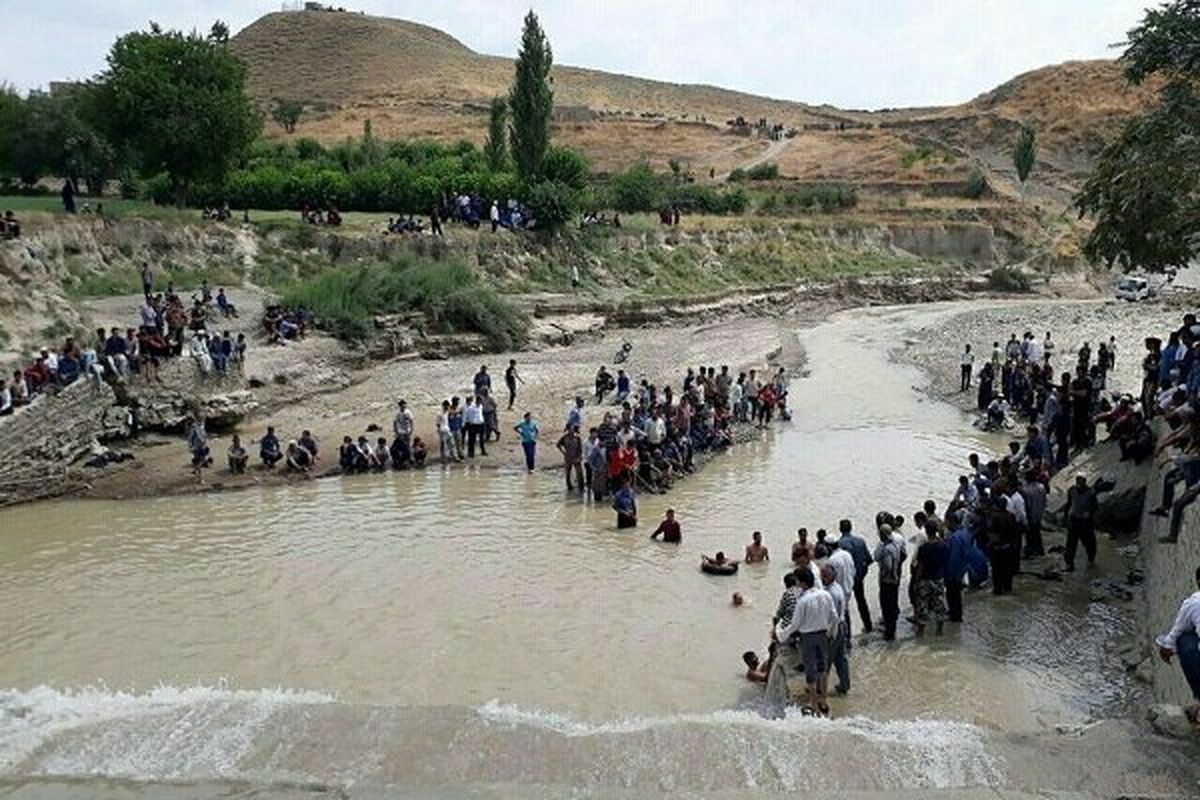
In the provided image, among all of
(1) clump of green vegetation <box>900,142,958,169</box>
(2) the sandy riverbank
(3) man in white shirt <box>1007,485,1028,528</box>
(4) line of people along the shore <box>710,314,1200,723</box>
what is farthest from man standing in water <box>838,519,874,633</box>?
(1) clump of green vegetation <box>900,142,958,169</box>

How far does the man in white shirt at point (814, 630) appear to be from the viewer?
9.82 metres

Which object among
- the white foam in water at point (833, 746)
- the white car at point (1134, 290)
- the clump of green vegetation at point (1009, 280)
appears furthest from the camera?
the clump of green vegetation at point (1009, 280)

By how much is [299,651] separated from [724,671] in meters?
4.96

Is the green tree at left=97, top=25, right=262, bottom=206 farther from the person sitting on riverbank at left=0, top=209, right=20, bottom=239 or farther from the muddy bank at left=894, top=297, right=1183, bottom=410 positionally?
the muddy bank at left=894, top=297, right=1183, bottom=410

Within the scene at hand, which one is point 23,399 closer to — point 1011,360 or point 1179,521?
point 1179,521

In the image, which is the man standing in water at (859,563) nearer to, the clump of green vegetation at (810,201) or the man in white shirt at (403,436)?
the man in white shirt at (403,436)

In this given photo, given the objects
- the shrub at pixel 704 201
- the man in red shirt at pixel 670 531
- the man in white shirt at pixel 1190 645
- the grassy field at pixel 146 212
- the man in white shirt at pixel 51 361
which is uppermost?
the shrub at pixel 704 201

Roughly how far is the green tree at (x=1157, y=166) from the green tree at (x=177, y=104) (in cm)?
3154

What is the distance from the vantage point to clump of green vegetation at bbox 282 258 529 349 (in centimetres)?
3203

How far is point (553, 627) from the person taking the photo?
513 inches

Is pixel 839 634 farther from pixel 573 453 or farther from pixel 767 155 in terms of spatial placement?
pixel 767 155

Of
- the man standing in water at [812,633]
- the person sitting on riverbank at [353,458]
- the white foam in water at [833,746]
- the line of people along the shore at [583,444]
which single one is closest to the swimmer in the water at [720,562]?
the line of people along the shore at [583,444]

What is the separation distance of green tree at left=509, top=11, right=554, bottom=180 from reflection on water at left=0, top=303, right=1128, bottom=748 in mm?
28568

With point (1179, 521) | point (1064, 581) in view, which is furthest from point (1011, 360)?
point (1179, 521)
